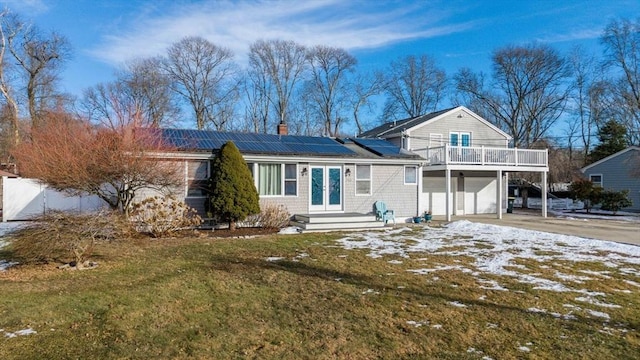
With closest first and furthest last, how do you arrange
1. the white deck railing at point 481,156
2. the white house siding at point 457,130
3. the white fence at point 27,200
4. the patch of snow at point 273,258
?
the patch of snow at point 273,258 → the white fence at point 27,200 → the white deck railing at point 481,156 → the white house siding at point 457,130

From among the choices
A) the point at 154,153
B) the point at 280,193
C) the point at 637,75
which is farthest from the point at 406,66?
the point at 154,153

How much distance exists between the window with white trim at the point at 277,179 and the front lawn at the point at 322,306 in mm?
5213

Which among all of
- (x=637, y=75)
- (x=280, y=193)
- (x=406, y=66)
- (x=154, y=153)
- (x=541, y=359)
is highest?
(x=406, y=66)

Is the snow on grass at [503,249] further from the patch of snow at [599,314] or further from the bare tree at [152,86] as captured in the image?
the bare tree at [152,86]

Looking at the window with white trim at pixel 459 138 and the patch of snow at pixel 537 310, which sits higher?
the window with white trim at pixel 459 138

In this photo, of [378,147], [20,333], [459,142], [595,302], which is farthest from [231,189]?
[459,142]

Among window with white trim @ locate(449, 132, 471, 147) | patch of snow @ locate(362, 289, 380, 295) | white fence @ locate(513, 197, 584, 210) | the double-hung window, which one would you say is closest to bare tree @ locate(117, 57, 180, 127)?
window with white trim @ locate(449, 132, 471, 147)

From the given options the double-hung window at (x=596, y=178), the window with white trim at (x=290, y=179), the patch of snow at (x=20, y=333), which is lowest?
the patch of snow at (x=20, y=333)

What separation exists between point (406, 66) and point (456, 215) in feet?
93.3

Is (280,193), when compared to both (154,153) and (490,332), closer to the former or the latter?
(154,153)

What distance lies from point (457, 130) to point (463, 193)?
3522mm

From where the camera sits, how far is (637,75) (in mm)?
34562

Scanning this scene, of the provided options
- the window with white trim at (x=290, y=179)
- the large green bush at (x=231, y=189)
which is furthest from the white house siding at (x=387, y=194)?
the large green bush at (x=231, y=189)

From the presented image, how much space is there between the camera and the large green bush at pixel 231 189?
12719 mm
